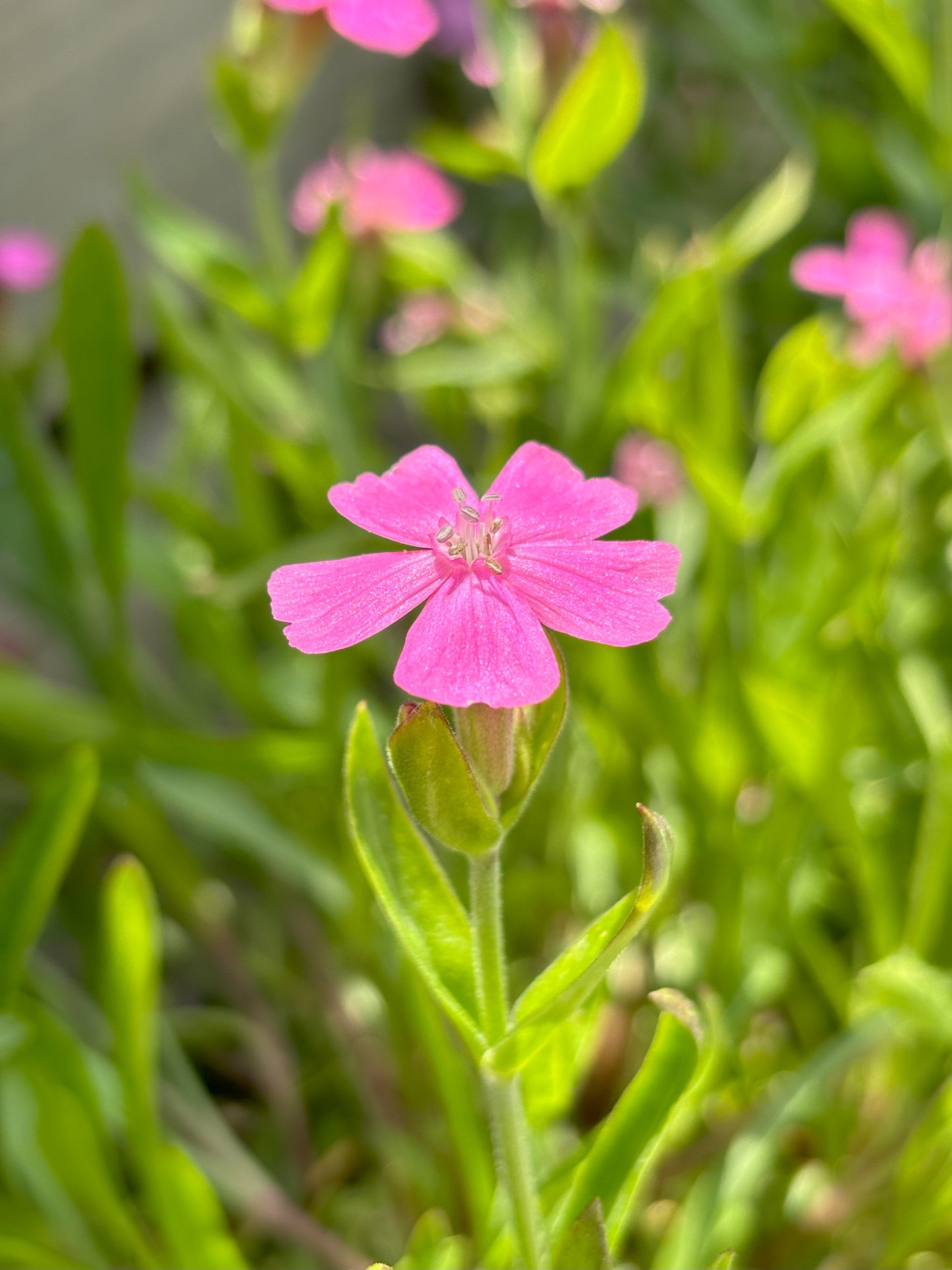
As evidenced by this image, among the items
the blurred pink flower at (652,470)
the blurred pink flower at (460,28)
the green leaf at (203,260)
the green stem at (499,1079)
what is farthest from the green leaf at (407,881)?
the blurred pink flower at (460,28)

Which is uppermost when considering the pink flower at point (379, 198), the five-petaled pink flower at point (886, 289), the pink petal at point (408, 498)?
the pink flower at point (379, 198)

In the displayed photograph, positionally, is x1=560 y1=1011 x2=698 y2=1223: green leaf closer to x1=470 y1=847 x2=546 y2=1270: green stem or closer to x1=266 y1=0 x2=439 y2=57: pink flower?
x1=470 y1=847 x2=546 y2=1270: green stem

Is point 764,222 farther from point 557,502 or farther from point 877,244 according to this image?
point 557,502

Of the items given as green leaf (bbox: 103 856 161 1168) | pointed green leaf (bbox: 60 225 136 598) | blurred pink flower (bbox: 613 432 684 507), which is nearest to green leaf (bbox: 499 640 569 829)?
green leaf (bbox: 103 856 161 1168)

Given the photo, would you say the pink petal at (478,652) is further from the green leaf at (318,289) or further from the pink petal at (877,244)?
the pink petal at (877,244)

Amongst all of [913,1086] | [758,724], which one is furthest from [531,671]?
[913,1086]

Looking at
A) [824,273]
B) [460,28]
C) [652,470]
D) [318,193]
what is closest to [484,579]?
[824,273]

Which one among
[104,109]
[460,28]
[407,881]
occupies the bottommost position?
[407,881]
